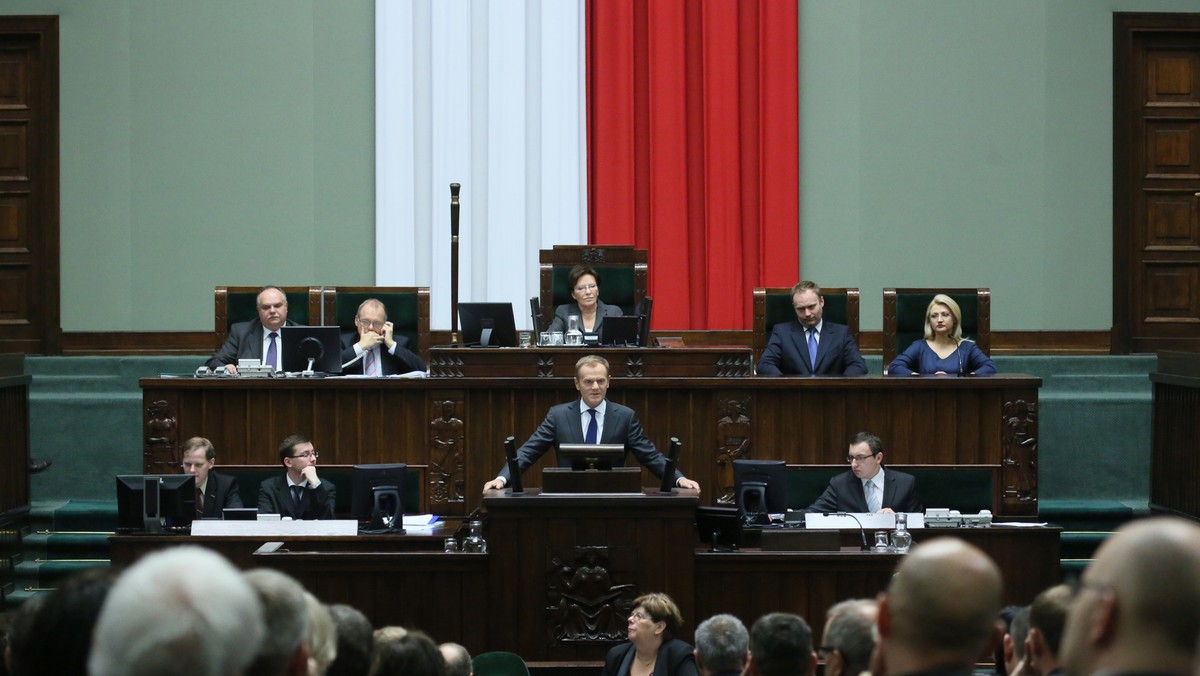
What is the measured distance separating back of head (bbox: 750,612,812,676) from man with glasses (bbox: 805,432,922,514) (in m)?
3.67

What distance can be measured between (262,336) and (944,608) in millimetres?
6849

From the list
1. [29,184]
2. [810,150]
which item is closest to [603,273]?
[810,150]

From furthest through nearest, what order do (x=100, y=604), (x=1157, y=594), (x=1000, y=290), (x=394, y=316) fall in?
1. (x=1000, y=290)
2. (x=394, y=316)
3. (x=100, y=604)
4. (x=1157, y=594)

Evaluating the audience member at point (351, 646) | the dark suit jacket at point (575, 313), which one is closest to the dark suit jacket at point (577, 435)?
the dark suit jacket at point (575, 313)

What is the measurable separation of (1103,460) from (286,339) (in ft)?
16.8

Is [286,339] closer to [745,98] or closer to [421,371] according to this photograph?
[421,371]

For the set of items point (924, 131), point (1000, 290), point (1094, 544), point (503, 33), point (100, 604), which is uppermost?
point (503, 33)

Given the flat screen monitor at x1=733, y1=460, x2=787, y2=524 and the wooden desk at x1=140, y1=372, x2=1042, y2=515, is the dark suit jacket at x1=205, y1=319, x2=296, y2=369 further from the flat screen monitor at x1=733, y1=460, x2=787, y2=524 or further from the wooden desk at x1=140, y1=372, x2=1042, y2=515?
the flat screen monitor at x1=733, y1=460, x2=787, y2=524

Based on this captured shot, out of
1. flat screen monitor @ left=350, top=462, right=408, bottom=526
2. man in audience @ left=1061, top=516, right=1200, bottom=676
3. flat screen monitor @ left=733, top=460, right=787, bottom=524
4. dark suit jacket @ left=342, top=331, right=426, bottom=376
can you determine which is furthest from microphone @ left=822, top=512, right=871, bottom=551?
man in audience @ left=1061, top=516, right=1200, bottom=676

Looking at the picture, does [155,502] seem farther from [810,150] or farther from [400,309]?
[810,150]

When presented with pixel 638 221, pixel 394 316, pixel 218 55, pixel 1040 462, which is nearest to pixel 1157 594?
pixel 394 316

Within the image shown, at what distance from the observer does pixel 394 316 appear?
8742mm

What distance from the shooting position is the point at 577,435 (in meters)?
7.05

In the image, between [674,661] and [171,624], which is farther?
[674,661]
